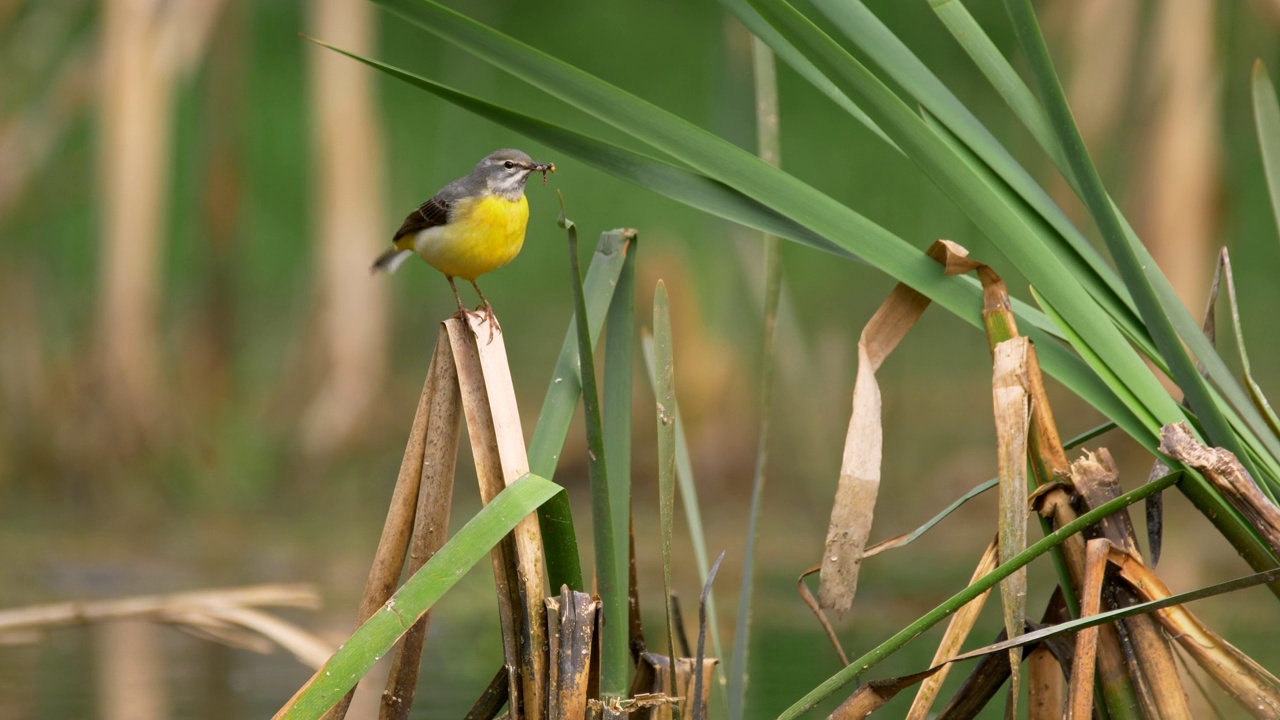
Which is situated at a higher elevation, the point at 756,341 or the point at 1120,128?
the point at 1120,128

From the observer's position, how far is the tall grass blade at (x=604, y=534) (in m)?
2.22

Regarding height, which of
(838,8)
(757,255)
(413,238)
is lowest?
(838,8)

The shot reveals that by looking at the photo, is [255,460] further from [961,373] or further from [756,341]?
[961,373]

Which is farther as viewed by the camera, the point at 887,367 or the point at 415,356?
the point at 415,356

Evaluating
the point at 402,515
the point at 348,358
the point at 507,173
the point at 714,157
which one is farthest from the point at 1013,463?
the point at 348,358

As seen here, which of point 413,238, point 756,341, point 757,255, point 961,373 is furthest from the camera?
point 961,373

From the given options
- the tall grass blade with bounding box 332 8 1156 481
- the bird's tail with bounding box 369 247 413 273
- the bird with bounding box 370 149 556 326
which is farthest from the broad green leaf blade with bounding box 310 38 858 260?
the bird's tail with bounding box 369 247 413 273

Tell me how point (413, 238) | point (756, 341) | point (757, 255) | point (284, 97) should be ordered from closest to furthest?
point (413, 238) < point (757, 255) < point (756, 341) < point (284, 97)

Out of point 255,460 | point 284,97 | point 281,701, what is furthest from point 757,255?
point 284,97

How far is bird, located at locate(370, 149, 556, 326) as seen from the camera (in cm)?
366

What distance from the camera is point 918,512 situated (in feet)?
23.1

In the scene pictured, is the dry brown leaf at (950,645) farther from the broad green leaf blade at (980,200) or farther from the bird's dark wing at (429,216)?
the bird's dark wing at (429,216)

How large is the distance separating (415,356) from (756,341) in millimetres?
Answer: 3028

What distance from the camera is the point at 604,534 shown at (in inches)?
91.3
